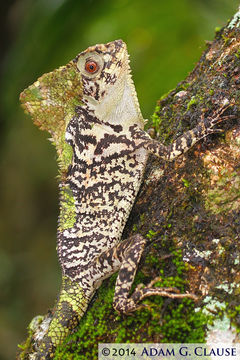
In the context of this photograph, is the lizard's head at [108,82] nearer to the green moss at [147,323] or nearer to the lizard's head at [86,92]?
the lizard's head at [86,92]

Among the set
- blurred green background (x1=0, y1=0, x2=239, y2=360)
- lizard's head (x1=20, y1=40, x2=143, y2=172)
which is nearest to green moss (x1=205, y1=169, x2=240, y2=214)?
lizard's head (x1=20, y1=40, x2=143, y2=172)

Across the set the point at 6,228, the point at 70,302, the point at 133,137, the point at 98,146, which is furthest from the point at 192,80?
the point at 6,228

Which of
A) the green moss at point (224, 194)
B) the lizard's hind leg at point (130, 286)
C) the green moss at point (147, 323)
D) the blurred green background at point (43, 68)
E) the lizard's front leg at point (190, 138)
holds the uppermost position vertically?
the blurred green background at point (43, 68)

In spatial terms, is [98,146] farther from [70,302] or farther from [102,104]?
[70,302]

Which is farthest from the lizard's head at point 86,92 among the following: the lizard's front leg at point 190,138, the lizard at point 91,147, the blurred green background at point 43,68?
the blurred green background at point 43,68

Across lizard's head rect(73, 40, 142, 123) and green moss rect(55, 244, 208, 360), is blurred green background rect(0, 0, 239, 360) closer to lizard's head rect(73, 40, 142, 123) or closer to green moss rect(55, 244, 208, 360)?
lizard's head rect(73, 40, 142, 123)

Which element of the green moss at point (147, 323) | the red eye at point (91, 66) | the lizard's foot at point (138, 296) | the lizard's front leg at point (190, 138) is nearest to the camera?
the green moss at point (147, 323)

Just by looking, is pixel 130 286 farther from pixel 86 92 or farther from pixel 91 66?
pixel 91 66

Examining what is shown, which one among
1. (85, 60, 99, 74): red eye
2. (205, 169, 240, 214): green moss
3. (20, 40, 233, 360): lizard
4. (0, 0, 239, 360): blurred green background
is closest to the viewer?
(205, 169, 240, 214): green moss

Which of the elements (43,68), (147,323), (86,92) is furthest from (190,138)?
(43,68)

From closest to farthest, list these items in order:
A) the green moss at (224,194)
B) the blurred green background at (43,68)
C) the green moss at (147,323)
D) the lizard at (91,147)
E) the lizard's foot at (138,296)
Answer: the green moss at (147,323)
the lizard's foot at (138,296)
the green moss at (224,194)
the lizard at (91,147)
the blurred green background at (43,68)
